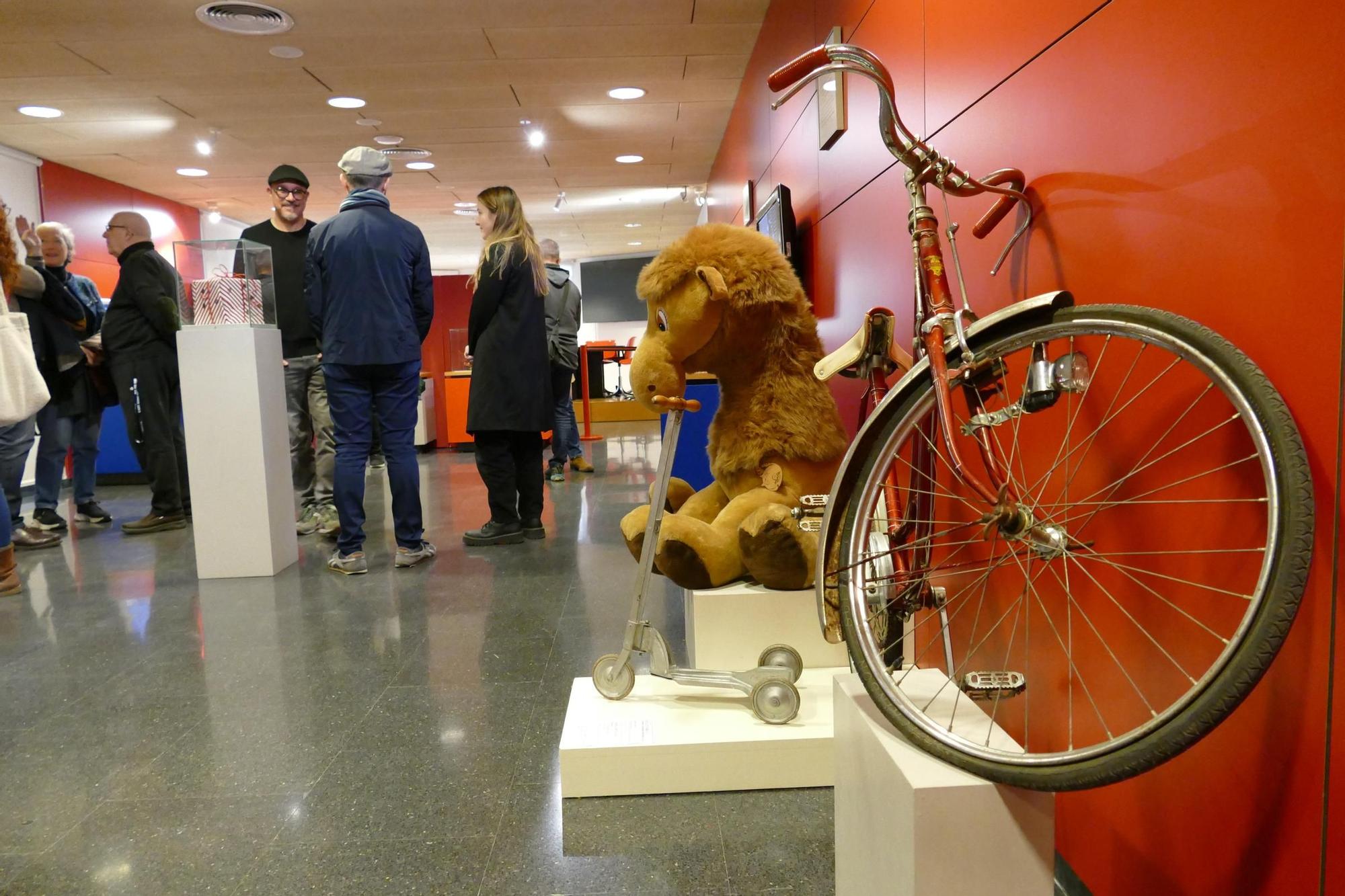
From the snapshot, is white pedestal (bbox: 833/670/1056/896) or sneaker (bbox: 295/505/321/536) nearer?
white pedestal (bbox: 833/670/1056/896)

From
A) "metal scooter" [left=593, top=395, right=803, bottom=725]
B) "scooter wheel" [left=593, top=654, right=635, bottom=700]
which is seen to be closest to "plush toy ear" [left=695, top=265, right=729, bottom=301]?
"metal scooter" [left=593, top=395, right=803, bottom=725]

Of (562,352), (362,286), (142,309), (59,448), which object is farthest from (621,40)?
(59,448)

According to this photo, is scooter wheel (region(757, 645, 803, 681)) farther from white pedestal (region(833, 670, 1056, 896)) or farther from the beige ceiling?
the beige ceiling

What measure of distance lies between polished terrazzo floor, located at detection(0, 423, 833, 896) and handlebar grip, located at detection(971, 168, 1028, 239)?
111 cm

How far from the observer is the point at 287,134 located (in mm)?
6605

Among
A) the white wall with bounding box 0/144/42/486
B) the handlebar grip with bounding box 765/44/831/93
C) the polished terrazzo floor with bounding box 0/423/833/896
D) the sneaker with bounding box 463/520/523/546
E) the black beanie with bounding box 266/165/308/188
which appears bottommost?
the polished terrazzo floor with bounding box 0/423/833/896

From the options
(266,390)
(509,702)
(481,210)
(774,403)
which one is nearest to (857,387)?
(774,403)

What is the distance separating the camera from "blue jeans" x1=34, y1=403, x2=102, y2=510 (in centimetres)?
468

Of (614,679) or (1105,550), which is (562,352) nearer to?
(614,679)

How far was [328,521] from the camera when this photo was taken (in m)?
4.46

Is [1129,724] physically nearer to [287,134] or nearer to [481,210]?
[481,210]

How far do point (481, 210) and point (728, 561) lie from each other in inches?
97.6

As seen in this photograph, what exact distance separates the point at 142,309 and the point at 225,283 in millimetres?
1177

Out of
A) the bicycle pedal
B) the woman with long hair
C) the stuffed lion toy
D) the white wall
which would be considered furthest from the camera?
the white wall
